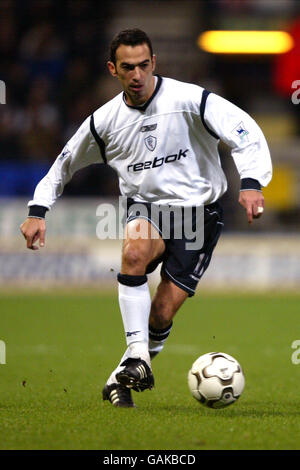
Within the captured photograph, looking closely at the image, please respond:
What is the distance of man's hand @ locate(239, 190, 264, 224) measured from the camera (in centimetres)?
445

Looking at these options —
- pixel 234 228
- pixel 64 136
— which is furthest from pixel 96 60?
pixel 234 228

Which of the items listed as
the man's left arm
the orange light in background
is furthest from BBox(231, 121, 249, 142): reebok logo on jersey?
the orange light in background

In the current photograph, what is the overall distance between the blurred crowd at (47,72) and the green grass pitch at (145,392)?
3.10 meters

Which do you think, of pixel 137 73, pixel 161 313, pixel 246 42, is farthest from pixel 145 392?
pixel 246 42

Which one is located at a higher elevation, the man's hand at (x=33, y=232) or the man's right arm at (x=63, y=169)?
the man's right arm at (x=63, y=169)

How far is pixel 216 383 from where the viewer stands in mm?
4844

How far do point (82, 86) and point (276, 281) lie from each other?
4.56m

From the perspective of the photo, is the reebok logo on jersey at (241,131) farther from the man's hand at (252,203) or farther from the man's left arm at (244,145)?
the man's hand at (252,203)

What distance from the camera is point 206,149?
17.0 ft

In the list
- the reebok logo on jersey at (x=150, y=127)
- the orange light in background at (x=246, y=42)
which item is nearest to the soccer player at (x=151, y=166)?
the reebok logo on jersey at (x=150, y=127)

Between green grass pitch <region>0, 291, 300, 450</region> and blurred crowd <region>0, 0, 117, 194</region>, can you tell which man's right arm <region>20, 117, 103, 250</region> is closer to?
green grass pitch <region>0, 291, 300, 450</region>

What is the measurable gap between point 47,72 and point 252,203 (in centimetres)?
1148

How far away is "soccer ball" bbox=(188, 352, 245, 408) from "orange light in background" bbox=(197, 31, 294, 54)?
36.4ft

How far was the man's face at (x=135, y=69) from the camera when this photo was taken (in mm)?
4898
